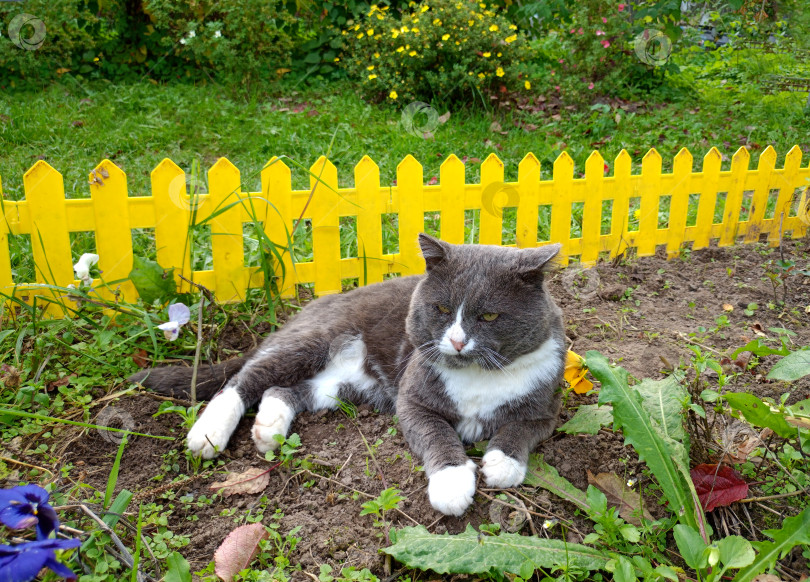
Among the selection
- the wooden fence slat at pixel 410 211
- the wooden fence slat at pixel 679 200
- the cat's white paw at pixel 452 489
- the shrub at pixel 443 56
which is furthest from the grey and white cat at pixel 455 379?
the shrub at pixel 443 56

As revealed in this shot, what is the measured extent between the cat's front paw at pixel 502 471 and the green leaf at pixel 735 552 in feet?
2.29

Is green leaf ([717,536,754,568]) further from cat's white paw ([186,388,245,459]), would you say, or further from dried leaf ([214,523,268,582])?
cat's white paw ([186,388,245,459])

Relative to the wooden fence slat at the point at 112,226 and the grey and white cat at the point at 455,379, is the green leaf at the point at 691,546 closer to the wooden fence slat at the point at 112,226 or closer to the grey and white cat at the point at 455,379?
the grey and white cat at the point at 455,379

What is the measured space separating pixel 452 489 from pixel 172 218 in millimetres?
2267

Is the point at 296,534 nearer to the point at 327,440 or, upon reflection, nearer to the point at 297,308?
the point at 327,440

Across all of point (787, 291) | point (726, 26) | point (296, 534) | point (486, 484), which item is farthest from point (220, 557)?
point (726, 26)

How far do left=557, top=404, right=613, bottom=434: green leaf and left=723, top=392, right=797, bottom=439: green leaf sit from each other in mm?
583

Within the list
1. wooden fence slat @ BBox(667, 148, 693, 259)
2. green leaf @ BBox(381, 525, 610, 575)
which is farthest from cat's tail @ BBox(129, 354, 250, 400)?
wooden fence slat @ BBox(667, 148, 693, 259)

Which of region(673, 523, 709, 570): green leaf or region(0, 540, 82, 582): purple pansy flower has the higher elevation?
region(0, 540, 82, 582): purple pansy flower

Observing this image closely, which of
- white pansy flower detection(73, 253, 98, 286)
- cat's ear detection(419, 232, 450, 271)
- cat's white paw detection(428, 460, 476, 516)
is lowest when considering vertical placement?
cat's white paw detection(428, 460, 476, 516)

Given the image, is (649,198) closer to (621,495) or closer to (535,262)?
(535,262)

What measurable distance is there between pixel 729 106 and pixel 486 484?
743 cm

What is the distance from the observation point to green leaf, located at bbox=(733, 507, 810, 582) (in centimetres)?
160

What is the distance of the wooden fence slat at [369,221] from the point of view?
372 centimetres
